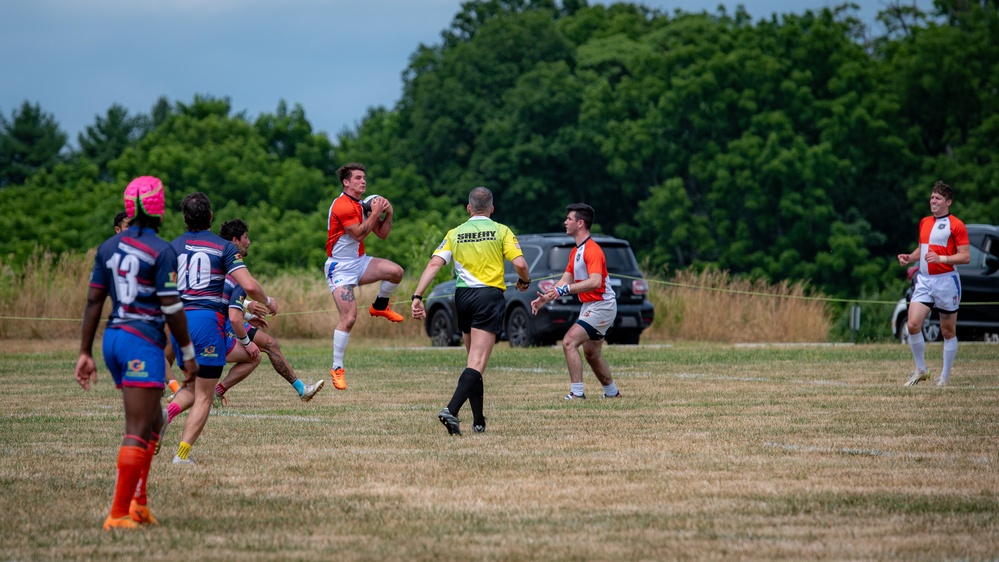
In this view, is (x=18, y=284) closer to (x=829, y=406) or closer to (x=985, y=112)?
(x=829, y=406)

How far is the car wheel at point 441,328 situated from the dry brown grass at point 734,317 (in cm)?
471

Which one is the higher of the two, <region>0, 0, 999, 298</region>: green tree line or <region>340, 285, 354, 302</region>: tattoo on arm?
<region>0, 0, 999, 298</region>: green tree line

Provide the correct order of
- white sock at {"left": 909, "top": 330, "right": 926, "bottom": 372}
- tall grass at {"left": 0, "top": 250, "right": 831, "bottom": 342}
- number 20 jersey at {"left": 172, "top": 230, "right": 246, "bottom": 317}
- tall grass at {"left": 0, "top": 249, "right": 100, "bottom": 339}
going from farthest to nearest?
tall grass at {"left": 0, "top": 250, "right": 831, "bottom": 342}, tall grass at {"left": 0, "top": 249, "right": 100, "bottom": 339}, white sock at {"left": 909, "top": 330, "right": 926, "bottom": 372}, number 20 jersey at {"left": 172, "top": 230, "right": 246, "bottom": 317}

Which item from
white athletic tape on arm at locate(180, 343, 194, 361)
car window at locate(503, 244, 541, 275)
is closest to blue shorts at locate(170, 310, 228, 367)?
white athletic tape on arm at locate(180, 343, 194, 361)

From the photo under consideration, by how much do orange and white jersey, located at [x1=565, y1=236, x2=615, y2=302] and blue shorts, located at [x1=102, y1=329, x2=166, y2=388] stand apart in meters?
6.94

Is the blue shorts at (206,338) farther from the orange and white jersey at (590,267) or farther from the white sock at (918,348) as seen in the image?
the white sock at (918,348)

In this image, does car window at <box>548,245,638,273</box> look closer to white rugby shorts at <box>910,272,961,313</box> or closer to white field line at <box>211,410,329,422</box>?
white rugby shorts at <box>910,272,961,313</box>

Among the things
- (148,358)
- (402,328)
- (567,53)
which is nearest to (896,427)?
(148,358)

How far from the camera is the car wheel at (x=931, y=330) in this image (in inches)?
941

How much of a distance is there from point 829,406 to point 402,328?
1624 centimetres

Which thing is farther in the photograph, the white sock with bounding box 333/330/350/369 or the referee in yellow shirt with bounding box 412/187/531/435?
the white sock with bounding box 333/330/350/369

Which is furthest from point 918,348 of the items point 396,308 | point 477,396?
point 396,308

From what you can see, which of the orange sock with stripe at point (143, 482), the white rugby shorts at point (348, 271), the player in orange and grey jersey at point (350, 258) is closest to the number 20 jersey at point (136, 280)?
the orange sock with stripe at point (143, 482)

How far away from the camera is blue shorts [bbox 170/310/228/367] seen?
28.8 feet
